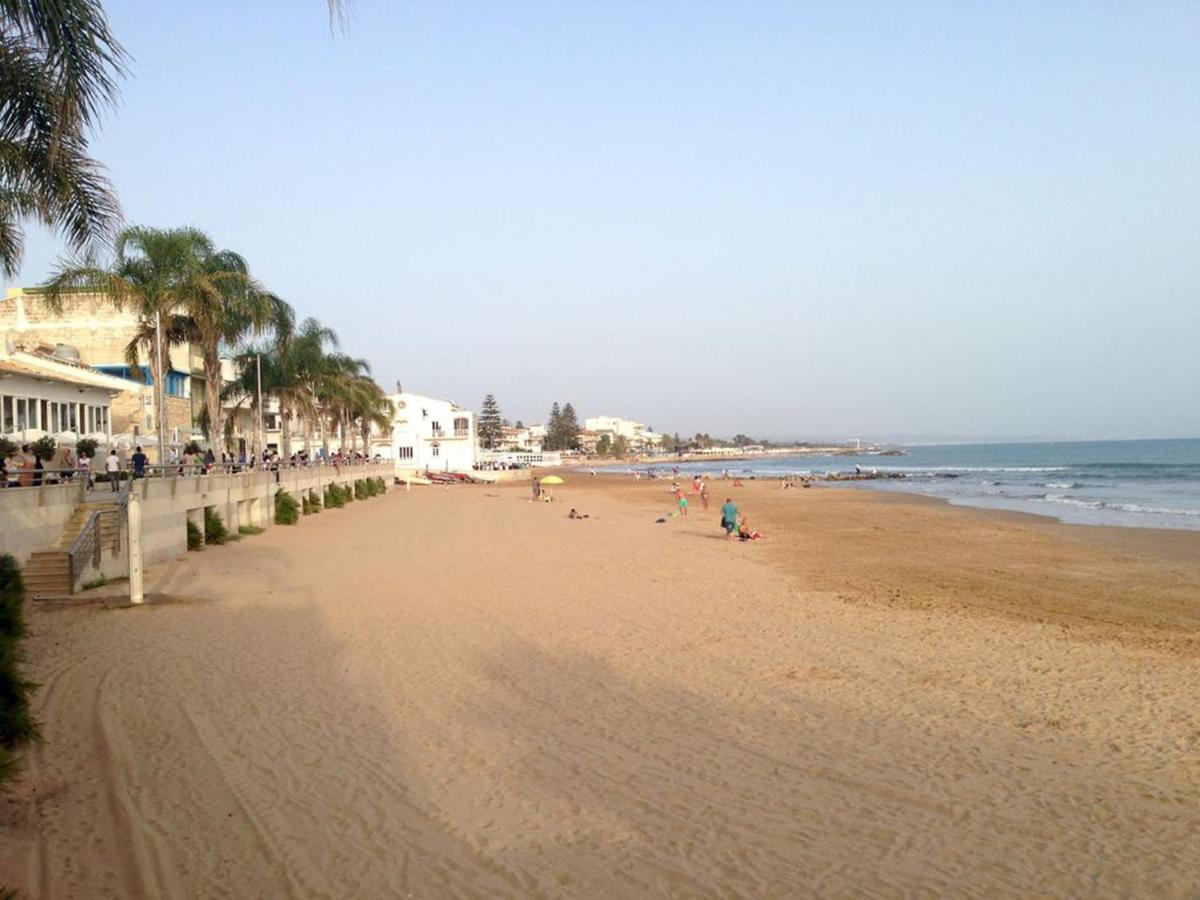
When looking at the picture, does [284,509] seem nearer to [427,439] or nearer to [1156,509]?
[1156,509]

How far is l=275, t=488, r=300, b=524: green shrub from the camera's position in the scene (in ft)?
105

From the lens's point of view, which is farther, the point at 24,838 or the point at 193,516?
the point at 193,516

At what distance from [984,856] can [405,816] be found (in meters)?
3.72

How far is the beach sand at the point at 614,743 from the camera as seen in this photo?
5.61m

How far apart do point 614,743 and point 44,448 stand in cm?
2042

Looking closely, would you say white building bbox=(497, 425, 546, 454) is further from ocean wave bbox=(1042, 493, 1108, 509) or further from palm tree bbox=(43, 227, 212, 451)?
palm tree bbox=(43, 227, 212, 451)

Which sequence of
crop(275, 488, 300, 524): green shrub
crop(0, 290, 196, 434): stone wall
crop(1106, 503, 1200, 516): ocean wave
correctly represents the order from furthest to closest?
crop(0, 290, 196, 434): stone wall, crop(1106, 503, 1200, 516): ocean wave, crop(275, 488, 300, 524): green shrub

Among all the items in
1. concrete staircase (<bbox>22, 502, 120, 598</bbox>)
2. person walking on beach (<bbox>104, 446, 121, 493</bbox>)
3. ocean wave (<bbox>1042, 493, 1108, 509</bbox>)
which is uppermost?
person walking on beach (<bbox>104, 446, 121, 493</bbox>)

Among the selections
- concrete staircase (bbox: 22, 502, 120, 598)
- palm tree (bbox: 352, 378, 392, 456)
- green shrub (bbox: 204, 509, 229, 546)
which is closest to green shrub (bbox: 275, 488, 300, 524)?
green shrub (bbox: 204, 509, 229, 546)

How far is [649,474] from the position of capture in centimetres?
9344

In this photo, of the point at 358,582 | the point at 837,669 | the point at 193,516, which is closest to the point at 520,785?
the point at 837,669

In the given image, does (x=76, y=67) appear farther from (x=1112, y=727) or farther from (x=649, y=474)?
(x=649, y=474)

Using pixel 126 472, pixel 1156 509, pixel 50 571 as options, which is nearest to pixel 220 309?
pixel 126 472

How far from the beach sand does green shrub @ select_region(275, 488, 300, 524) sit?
1465cm
